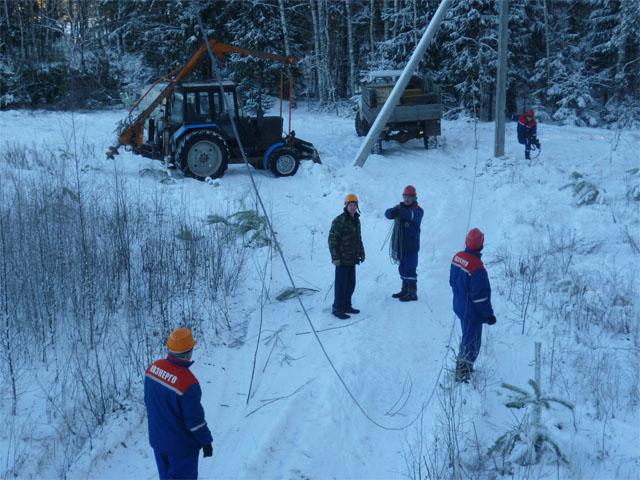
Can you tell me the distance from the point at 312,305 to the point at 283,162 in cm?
685

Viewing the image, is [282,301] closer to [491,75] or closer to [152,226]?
[152,226]

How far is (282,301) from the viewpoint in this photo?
8.11 m

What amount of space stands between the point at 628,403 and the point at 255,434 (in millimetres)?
3328

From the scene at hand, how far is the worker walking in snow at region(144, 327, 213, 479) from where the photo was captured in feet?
13.0

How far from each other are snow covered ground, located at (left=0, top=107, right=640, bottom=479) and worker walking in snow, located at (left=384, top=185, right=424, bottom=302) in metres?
0.26

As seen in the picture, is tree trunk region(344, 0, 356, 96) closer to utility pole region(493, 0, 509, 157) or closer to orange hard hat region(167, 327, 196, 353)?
utility pole region(493, 0, 509, 157)

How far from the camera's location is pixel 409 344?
22.8 feet

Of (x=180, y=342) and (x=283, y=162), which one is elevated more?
(x=283, y=162)

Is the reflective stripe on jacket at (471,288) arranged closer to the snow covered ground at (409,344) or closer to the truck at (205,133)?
the snow covered ground at (409,344)

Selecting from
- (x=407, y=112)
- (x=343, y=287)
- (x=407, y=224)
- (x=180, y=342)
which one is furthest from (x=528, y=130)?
(x=180, y=342)

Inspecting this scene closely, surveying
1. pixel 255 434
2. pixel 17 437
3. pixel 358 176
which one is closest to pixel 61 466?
pixel 17 437

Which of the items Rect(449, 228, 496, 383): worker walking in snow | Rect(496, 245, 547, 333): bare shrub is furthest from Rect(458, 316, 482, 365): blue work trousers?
Rect(496, 245, 547, 333): bare shrub

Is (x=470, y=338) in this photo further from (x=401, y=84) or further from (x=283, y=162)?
(x=401, y=84)

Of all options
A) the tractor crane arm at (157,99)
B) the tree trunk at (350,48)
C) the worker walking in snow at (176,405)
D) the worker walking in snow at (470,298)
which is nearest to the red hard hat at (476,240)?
the worker walking in snow at (470,298)
